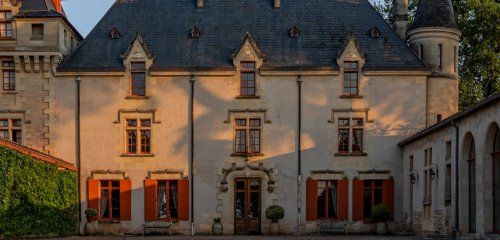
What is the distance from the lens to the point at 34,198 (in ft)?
102

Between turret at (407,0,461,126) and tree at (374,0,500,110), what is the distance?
8398 millimetres

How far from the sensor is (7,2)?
1423 inches

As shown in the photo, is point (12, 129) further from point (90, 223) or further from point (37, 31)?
point (90, 223)

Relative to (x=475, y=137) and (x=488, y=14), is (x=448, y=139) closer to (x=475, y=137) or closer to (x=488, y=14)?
(x=475, y=137)

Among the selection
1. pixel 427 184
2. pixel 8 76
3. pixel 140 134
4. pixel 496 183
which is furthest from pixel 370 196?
pixel 8 76

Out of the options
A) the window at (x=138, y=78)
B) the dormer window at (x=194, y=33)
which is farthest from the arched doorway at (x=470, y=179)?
the window at (x=138, y=78)

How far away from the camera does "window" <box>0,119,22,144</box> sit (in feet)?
119

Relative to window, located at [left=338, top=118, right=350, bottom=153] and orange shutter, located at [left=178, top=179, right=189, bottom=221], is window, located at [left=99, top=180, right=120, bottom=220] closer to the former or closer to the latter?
orange shutter, located at [left=178, top=179, right=189, bottom=221]

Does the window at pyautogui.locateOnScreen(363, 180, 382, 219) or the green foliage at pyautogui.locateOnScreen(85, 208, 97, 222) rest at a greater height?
the window at pyautogui.locateOnScreen(363, 180, 382, 219)

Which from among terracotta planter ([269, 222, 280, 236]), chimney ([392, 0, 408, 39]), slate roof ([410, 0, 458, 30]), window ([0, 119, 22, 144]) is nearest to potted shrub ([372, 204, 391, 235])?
terracotta planter ([269, 222, 280, 236])

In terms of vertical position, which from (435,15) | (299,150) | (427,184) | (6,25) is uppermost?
(435,15)

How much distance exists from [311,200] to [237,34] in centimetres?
793

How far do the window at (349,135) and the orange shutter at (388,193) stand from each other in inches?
67.4

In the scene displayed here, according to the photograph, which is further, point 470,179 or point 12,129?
point 12,129
